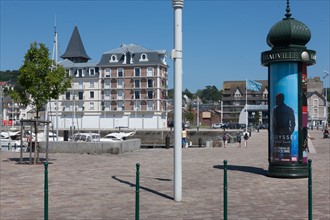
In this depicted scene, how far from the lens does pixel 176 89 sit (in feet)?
38.3

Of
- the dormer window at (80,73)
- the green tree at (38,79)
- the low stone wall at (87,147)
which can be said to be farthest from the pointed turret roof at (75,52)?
the green tree at (38,79)

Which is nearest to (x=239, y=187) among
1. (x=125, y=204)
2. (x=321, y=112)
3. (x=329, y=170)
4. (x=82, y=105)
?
(x=125, y=204)

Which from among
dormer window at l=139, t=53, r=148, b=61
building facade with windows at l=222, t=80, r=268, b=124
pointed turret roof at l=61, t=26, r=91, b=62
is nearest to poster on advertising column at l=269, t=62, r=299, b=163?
dormer window at l=139, t=53, r=148, b=61

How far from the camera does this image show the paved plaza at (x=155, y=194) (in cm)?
1000

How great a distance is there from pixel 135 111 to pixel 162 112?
5715mm

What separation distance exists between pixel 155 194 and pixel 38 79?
33.6ft

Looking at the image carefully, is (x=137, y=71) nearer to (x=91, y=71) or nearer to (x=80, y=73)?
(x=91, y=71)

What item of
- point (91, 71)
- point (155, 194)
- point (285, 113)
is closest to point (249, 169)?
point (285, 113)

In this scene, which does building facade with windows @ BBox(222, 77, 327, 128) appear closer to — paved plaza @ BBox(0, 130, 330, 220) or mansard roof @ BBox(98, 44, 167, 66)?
Answer: mansard roof @ BBox(98, 44, 167, 66)

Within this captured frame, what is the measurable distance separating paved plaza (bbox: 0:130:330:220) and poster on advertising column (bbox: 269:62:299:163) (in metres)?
0.96

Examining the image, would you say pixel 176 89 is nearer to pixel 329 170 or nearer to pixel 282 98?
pixel 282 98

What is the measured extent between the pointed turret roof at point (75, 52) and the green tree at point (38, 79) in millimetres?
94483

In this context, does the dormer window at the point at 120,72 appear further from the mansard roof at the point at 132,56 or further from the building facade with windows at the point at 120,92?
the mansard roof at the point at 132,56

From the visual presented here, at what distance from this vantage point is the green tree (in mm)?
20547
